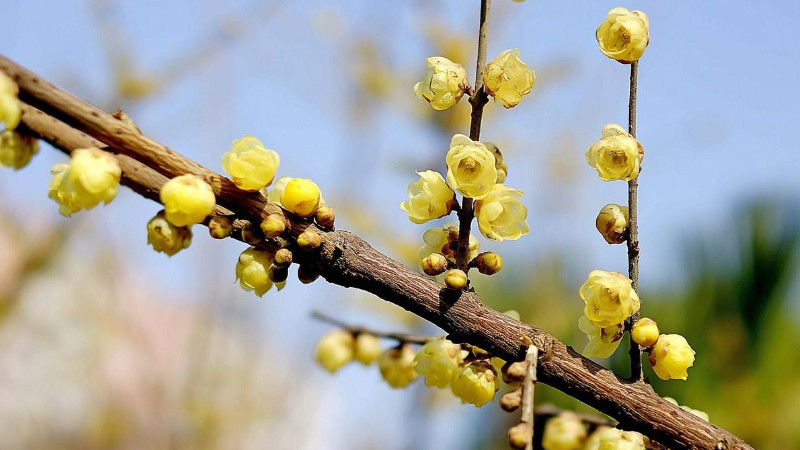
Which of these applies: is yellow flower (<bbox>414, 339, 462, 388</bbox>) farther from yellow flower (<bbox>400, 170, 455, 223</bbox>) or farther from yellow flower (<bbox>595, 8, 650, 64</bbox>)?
yellow flower (<bbox>595, 8, 650, 64</bbox>)

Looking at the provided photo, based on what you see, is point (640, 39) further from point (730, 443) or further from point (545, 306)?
point (545, 306)

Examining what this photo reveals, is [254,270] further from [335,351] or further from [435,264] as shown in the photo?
[335,351]

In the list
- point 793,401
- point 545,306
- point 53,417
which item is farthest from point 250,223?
point 53,417

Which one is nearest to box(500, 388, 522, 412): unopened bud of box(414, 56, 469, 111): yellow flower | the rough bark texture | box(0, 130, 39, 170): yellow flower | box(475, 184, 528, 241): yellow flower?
the rough bark texture

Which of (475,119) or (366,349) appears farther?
(366,349)

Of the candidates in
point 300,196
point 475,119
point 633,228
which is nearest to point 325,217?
point 300,196

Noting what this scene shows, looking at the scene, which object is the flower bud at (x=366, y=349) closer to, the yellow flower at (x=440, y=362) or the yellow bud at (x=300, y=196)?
the yellow flower at (x=440, y=362)
